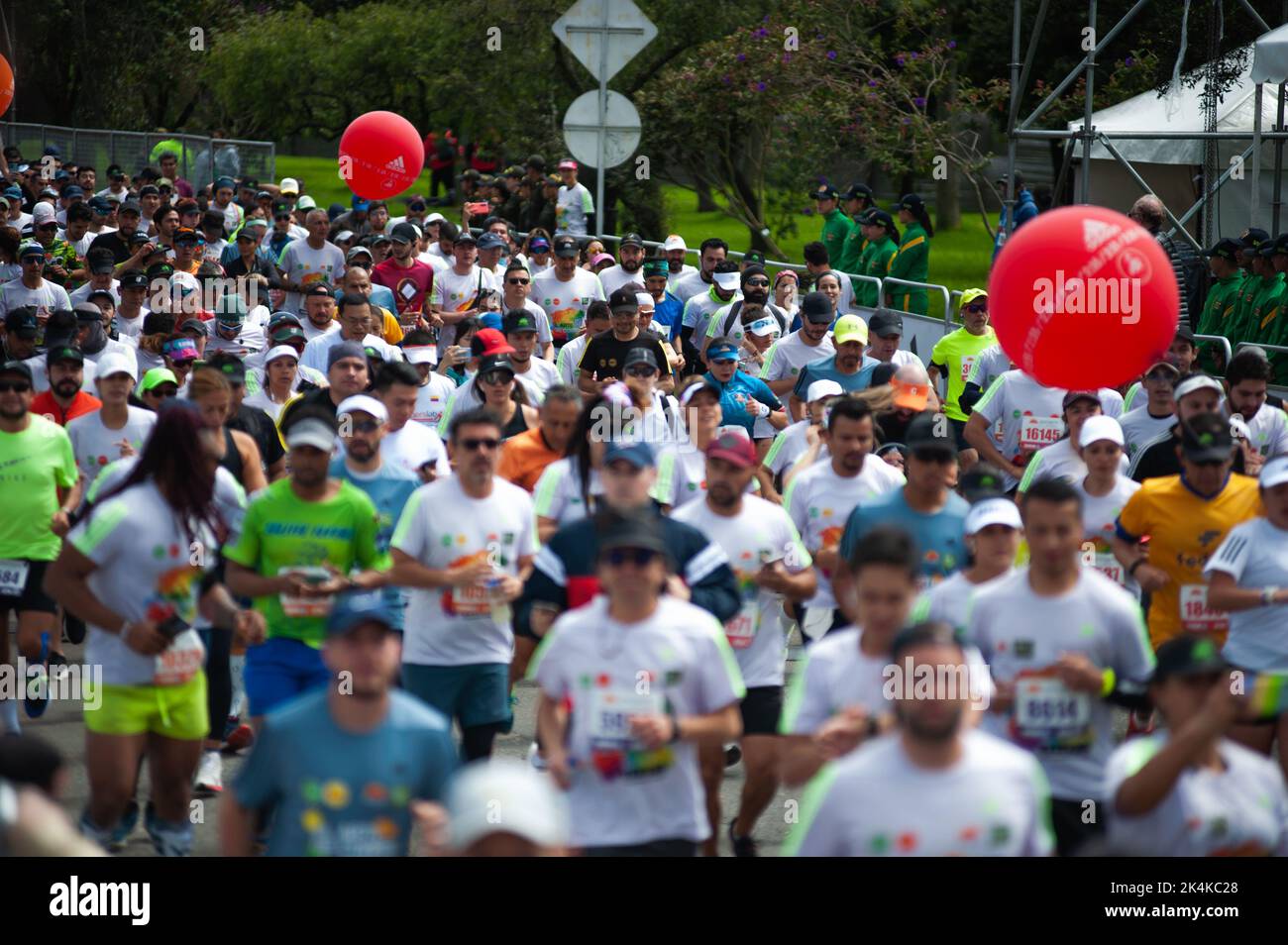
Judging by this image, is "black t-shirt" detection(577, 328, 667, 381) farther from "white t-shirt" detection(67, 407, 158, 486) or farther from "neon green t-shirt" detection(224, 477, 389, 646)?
"neon green t-shirt" detection(224, 477, 389, 646)

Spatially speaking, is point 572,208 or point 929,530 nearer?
point 929,530

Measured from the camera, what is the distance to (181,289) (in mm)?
15578

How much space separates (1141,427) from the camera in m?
10.6

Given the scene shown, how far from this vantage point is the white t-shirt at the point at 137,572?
709 centimetres

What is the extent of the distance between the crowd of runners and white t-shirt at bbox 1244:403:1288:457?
0.08ft

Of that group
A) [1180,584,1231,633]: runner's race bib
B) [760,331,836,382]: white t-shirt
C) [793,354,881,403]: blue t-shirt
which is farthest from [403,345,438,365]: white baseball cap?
[1180,584,1231,633]: runner's race bib

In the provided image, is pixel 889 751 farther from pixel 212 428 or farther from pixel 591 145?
pixel 591 145

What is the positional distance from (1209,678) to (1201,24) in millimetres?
17204

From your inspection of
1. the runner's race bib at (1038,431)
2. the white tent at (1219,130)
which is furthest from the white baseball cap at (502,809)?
the white tent at (1219,130)

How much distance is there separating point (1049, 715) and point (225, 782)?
4.36 m

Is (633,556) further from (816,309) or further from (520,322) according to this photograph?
(816,309)

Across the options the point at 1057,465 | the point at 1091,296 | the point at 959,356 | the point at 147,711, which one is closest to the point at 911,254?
the point at 959,356

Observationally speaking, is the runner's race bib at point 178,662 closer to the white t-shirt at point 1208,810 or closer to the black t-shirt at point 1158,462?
the white t-shirt at point 1208,810

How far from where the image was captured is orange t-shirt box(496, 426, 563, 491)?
30.8 ft
